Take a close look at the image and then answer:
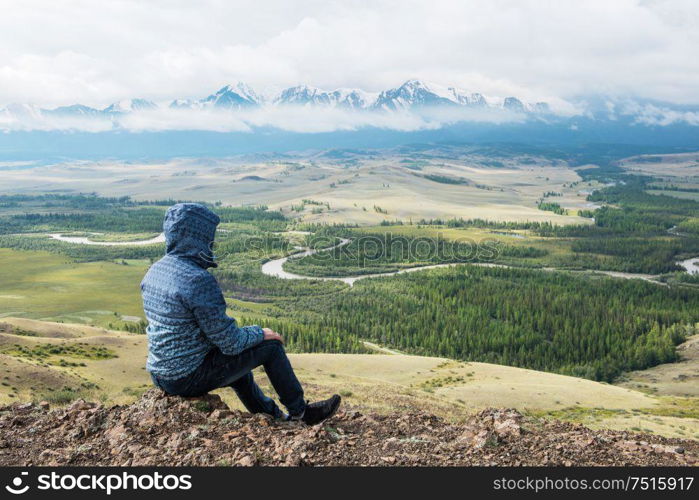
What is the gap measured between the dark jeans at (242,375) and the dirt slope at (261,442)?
382mm

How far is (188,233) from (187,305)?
131 cm

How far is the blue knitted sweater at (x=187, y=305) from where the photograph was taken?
9539 mm

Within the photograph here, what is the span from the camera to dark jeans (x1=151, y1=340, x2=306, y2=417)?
33.4 ft

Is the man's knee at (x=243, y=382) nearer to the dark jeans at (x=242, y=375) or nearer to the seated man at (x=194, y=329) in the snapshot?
the dark jeans at (x=242, y=375)

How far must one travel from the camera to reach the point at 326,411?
1139cm

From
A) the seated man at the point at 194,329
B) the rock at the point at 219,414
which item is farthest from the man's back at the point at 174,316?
the rock at the point at 219,414

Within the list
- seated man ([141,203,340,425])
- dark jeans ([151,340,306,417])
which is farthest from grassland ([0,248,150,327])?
seated man ([141,203,340,425])

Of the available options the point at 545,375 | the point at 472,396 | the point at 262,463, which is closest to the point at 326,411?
the point at 262,463

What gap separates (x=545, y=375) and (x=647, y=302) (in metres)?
58.7

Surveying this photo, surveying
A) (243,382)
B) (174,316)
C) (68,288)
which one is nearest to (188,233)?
(174,316)

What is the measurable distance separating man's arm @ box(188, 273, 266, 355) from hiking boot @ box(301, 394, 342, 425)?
219 centimetres

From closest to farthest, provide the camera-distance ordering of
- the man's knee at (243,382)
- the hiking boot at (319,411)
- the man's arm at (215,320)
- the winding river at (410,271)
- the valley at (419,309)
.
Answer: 1. the man's arm at (215,320)
2. the man's knee at (243,382)
3. the hiking boot at (319,411)
4. the valley at (419,309)
5. the winding river at (410,271)

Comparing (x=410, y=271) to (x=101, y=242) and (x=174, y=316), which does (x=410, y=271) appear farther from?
(x=174, y=316)

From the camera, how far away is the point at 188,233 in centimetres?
1009
